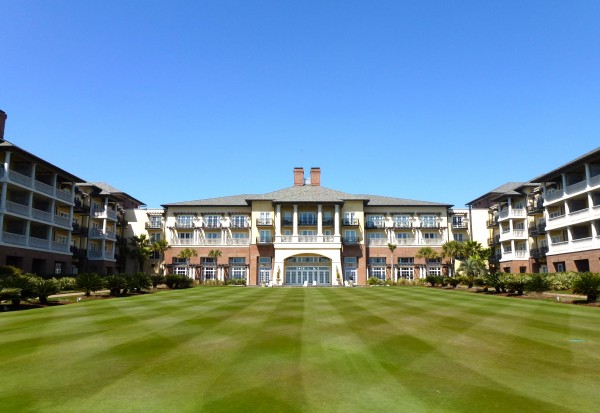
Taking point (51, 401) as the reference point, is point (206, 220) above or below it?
above

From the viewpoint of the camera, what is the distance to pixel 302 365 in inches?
367

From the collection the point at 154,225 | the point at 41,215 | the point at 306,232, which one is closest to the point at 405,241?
the point at 306,232

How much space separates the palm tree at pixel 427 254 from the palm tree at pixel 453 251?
4.57 ft

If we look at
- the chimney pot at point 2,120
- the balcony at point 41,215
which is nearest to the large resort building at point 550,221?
the balcony at point 41,215

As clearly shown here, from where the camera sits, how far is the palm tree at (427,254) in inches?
2657

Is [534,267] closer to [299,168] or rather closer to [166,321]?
[299,168]

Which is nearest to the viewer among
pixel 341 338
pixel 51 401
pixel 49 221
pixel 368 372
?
pixel 51 401

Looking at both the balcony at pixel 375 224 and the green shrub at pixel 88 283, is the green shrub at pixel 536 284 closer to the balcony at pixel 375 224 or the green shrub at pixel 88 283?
the green shrub at pixel 88 283

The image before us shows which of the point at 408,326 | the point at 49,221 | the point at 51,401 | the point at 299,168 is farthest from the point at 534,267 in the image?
the point at 51,401

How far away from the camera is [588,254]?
150 ft

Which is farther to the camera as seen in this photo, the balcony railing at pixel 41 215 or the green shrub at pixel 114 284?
the balcony railing at pixel 41 215

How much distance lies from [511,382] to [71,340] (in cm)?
1102

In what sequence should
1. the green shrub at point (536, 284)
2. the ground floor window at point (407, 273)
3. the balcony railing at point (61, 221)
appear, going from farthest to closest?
the ground floor window at point (407, 273) → the balcony railing at point (61, 221) → the green shrub at point (536, 284)

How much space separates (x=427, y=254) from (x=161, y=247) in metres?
38.8
